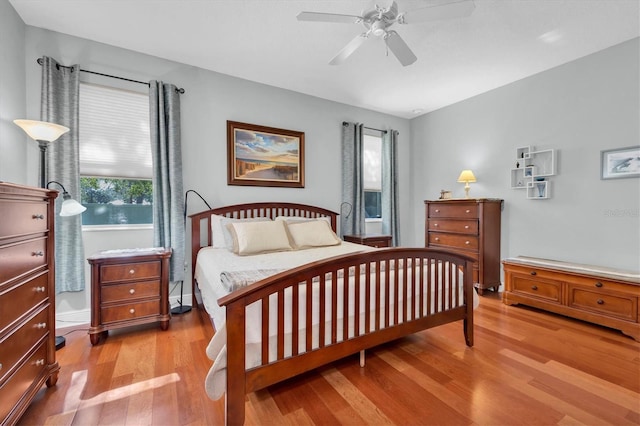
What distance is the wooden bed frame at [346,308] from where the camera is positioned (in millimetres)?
1332

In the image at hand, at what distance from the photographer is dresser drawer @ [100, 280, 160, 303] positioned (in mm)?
2332

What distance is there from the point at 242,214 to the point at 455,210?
284cm

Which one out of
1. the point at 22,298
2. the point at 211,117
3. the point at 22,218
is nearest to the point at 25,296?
the point at 22,298

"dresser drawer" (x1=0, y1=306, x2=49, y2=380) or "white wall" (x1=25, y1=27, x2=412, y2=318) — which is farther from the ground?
"white wall" (x1=25, y1=27, x2=412, y2=318)

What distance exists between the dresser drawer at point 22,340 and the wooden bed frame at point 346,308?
0.95 metres

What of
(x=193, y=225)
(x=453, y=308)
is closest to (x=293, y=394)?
(x=453, y=308)

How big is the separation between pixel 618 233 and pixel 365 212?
2923 millimetres

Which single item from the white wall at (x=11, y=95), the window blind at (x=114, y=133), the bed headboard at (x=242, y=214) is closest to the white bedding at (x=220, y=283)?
the bed headboard at (x=242, y=214)

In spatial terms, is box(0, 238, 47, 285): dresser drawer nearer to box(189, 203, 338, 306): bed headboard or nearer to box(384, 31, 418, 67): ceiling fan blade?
box(189, 203, 338, 306): bed headboard

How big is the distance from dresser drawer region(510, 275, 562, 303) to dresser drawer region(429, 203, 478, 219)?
35.0 inches

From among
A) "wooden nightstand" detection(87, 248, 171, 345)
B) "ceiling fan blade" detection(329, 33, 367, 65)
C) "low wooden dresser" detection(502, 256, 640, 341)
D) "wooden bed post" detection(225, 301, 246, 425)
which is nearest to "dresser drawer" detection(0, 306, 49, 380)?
"wooden nightstand" detection(87, 248, 171, 345)

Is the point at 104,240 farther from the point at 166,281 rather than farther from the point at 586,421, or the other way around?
the point at 586,421

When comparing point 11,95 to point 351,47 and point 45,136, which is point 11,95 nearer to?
point 45,136

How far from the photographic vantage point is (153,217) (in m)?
2.93
